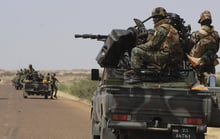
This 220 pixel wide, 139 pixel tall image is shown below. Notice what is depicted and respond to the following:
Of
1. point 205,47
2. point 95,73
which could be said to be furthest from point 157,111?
point 95,73

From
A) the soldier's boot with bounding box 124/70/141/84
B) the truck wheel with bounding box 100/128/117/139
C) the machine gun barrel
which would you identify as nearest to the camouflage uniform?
the soldier's boot with bounding box 124/70/141/84

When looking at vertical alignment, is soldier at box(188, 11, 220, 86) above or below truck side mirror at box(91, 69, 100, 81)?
above

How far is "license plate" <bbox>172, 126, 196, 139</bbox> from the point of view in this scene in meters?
9.52

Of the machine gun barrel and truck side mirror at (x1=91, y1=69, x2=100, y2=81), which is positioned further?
the machine gun barrel

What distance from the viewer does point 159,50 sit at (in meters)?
10.8

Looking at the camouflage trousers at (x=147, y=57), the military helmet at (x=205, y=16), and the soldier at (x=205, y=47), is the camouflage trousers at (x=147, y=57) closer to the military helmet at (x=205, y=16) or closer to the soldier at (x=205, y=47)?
the soldier at (x=205, y=47)

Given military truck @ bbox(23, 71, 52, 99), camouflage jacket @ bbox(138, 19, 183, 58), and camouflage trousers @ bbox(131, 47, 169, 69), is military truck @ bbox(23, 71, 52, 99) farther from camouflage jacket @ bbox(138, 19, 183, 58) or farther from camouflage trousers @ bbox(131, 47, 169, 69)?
camouflage jacket @ bbox(138, 19, 183, 58)

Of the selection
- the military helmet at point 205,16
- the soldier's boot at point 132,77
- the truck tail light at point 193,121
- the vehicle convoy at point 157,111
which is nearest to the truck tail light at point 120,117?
the vehicle convoy at point 157,111

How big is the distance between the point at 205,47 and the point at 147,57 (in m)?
1.12

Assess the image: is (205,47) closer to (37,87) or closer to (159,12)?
(159,12)

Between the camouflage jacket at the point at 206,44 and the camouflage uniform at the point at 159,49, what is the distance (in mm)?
487

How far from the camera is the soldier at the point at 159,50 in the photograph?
422 inches

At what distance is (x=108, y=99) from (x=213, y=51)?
2648 mm

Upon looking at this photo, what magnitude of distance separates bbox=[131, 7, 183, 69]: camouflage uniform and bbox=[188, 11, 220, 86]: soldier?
0.47 m
